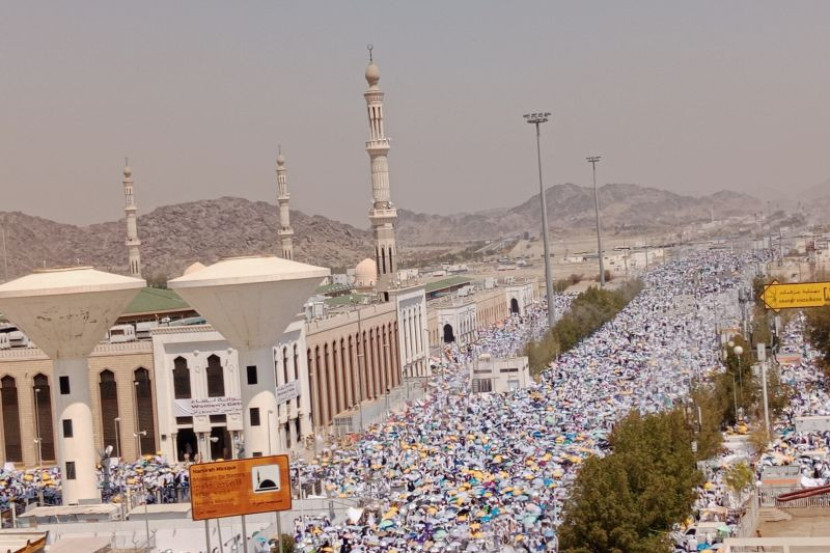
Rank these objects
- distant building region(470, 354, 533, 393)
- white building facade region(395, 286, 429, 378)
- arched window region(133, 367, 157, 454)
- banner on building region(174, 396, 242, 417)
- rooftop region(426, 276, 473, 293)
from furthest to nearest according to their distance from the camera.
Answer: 1. rooftop region(426, 276, 473, 293)
2. white building facade region(395, 286, 429, 378)
3. distant building region(470, 354, 533, 393)
4. arched window region(133, 367, 157, 454)
5. banner on building region(174, 396, 242, 417)

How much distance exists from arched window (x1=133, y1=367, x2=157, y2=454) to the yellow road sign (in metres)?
16.4

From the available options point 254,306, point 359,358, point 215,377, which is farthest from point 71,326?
point 359,358

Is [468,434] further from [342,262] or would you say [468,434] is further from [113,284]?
[342,262]

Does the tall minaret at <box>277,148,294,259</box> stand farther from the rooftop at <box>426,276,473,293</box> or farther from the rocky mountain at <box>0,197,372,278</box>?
the rocky mountain at <box>0,197,372,278</box>

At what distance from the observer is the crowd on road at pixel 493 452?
2269cm

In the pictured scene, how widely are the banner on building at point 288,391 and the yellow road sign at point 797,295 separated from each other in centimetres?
1314

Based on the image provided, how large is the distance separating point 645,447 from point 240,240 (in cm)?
13775

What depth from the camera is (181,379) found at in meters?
36.1

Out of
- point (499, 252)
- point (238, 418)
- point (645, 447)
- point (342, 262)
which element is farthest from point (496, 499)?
point (499, 252)

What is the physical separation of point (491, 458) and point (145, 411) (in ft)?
39.9

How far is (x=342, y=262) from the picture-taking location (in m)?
154

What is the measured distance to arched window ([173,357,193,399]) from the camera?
36.0 m

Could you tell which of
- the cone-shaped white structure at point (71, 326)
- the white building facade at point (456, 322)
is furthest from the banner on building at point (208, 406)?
the white building facade at point (456, 322)

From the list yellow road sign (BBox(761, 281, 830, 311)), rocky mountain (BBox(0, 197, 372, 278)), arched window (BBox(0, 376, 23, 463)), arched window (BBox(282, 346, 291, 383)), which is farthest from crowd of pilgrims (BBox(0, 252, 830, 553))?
rocky mountain (BBox(0, 197, 372, 278))
